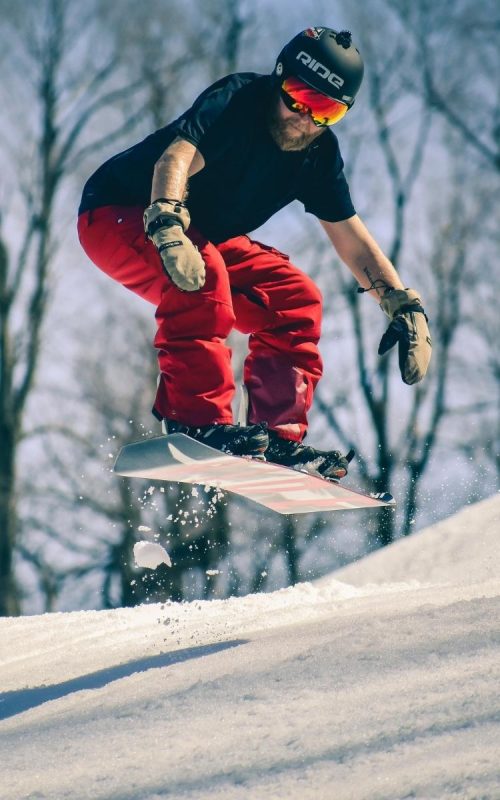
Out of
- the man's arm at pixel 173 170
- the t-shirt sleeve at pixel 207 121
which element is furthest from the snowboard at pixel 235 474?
the t-shirt sleeve at pixel 207 121

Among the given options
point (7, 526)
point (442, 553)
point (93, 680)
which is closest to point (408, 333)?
point (93, 680)

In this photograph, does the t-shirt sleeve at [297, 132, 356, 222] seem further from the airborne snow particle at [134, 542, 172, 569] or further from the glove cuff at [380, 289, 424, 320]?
the airborne snow particle at [134, 542, 172, 569]

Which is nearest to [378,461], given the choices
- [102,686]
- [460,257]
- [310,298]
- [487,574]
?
[460,257]

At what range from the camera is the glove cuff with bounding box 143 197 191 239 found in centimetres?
363

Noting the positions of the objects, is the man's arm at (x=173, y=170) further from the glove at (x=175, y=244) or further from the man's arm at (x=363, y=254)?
the man's arm at (x=363, y=254)

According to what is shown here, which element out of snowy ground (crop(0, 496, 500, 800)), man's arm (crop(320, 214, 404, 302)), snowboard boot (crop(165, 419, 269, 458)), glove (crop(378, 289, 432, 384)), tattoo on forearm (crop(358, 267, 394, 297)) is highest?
man's arm (crop(320, 214, 404, 302))

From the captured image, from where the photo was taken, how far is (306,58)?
385 cm

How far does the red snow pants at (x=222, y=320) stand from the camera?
388 centimetres

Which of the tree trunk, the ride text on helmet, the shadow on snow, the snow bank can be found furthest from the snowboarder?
the tree trunk

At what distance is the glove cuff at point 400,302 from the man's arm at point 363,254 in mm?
54

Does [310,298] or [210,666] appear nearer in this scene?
[210,666]

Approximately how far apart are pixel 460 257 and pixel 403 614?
11.9m

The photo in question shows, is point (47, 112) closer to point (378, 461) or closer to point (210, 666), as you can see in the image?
point (378, 461)

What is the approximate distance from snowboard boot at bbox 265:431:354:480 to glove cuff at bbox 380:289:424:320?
0.73 m
